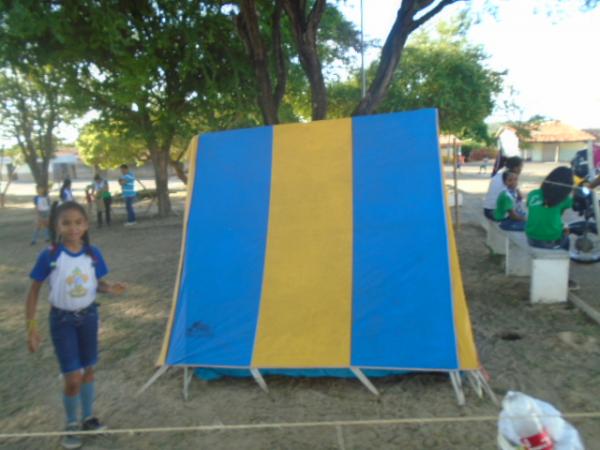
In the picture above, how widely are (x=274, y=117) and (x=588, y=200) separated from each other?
15.8ft

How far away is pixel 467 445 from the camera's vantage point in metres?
2.83

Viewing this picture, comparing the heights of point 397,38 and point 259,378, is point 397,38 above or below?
above

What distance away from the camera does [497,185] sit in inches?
286

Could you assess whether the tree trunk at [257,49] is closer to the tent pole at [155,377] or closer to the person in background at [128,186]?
the tent pole at [155,377]

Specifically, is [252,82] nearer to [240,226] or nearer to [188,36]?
[188,36]

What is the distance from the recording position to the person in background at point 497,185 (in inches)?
265

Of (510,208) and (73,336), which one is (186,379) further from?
(510,208)

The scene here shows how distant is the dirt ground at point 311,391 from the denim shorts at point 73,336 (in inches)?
21.6

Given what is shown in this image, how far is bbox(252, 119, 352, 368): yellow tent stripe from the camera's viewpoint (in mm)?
3650

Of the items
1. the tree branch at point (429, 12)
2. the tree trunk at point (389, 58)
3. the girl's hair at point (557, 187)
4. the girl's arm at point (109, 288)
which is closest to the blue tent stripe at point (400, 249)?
the girl's arm at point (109, 288)

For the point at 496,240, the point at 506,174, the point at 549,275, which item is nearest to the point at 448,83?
the point at 496,240

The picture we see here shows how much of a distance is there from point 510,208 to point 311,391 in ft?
14.4

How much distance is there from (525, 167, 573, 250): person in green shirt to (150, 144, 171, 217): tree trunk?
10916mm

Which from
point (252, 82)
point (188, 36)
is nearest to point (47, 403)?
point (188, 36)
